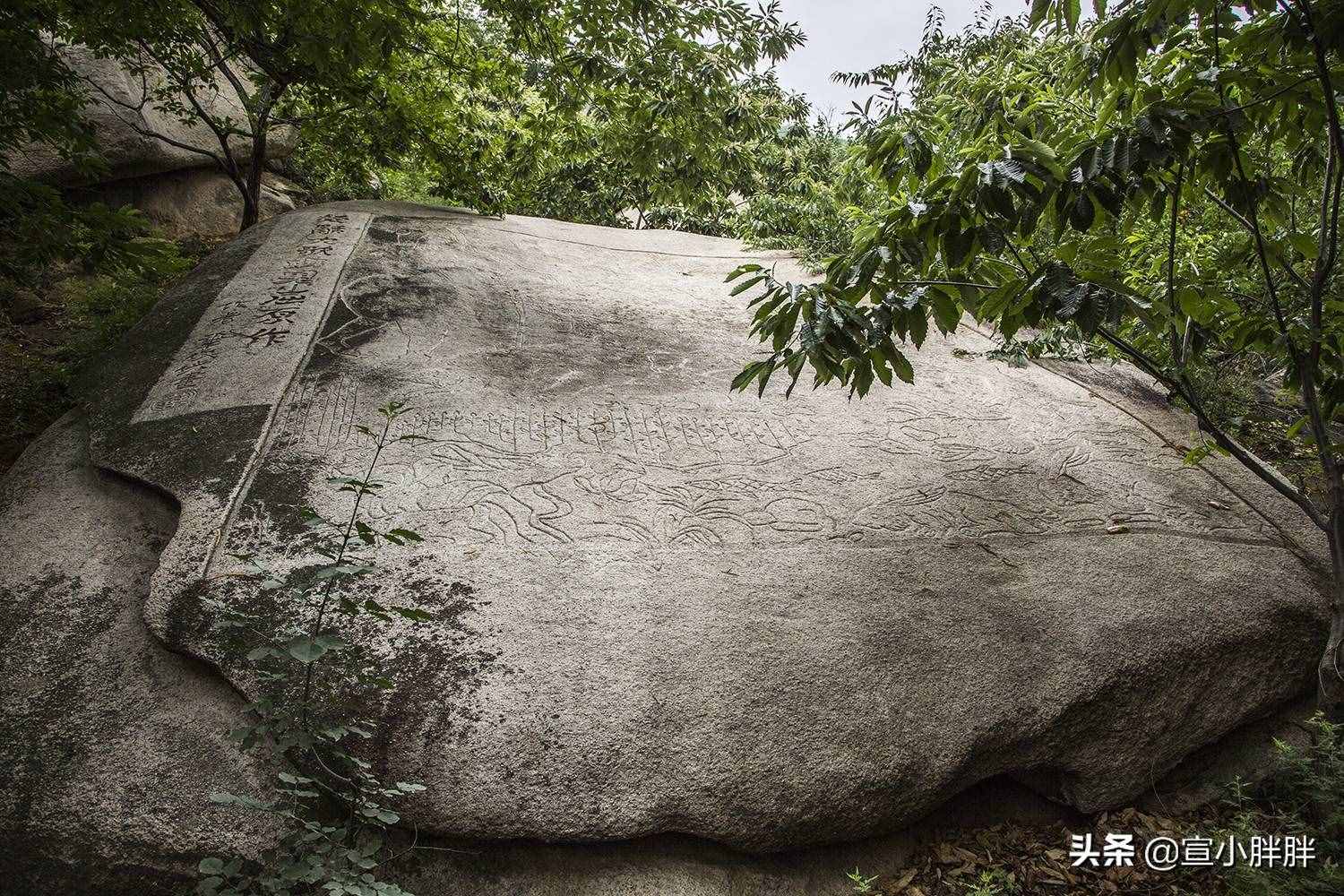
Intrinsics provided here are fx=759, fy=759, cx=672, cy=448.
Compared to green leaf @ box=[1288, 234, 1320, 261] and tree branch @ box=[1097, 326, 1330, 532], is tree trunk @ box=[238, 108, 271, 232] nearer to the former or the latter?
tree branch @ box=[1097, 326, 1330, 532]

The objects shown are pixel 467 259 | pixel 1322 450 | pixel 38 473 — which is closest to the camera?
pixel 1322 450

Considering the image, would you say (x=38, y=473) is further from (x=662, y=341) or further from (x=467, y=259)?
(x=662, y=341)

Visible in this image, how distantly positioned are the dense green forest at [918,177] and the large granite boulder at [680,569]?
336mm

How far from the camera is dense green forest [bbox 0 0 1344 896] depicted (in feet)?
6.65

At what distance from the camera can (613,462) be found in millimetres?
3275

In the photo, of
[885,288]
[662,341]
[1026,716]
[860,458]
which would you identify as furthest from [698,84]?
[1026,716]

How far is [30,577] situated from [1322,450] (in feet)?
14.4

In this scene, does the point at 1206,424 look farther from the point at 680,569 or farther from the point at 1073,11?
the point at 680,569

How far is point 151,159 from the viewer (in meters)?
6.77

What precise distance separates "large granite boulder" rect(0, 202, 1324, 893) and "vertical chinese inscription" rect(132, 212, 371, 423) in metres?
0.02

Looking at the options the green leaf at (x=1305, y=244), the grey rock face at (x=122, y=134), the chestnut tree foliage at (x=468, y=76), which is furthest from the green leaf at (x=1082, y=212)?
the grey rock face at (x=122, y=134)

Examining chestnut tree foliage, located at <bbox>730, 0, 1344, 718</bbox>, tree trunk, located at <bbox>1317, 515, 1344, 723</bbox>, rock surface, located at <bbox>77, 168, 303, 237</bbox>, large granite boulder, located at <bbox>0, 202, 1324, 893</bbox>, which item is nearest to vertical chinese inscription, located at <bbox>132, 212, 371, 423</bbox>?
large granite boulder, located at <bbox>0, 202, 1324, 893</bbox>

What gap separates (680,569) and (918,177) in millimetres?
1555

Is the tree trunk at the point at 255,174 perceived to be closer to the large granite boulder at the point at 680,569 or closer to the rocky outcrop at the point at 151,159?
the rocky outcrop at the point at 151,159
